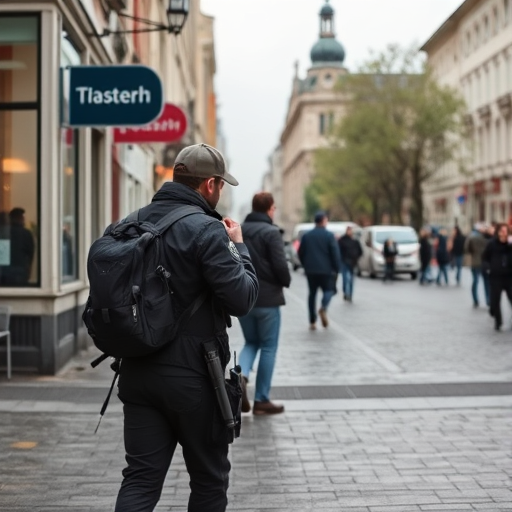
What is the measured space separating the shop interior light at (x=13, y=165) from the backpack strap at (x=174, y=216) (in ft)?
24.4

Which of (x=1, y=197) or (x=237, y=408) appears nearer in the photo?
(x=237, y=408)

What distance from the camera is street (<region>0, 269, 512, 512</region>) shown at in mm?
6074

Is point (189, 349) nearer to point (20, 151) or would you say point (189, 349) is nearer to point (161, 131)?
point (20, 151)

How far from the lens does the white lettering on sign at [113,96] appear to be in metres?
11.5

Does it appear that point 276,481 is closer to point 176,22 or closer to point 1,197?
point 1,197

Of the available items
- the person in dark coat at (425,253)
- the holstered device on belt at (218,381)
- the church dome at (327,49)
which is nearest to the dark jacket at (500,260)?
the holstered device on belt at (218,381)

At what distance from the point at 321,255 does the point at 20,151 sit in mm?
6928

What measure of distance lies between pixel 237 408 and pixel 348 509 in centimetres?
175

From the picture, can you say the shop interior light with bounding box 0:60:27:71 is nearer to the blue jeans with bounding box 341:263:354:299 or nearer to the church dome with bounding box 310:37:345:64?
the blue jeans with bounding box 341:263:354:299

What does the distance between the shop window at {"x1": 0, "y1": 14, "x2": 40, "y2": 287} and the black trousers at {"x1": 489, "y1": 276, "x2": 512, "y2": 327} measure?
829 cm

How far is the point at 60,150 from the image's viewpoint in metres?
11.6

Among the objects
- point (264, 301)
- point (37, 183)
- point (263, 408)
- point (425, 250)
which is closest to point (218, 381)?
point (264, 301)

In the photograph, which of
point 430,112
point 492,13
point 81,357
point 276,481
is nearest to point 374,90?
point 430,112

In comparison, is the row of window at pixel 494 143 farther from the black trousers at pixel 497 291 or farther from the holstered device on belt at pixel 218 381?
the holstered device on belt at pixel 218 381
